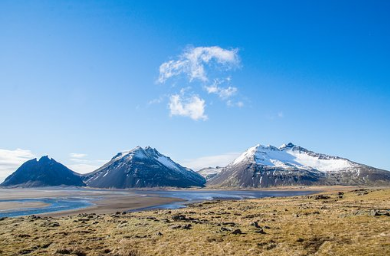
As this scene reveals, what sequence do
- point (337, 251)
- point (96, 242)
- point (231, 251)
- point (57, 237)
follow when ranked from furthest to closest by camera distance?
point (57, 237), point (96, 242), point (231, 251), point (337, 251)

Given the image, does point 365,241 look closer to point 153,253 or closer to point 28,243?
point 153,253

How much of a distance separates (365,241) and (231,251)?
11895 millimetres

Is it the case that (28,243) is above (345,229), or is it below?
below

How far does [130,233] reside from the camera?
31688 millimetres

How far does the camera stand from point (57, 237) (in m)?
30.7

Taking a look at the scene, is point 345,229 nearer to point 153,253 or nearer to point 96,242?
point 153,253

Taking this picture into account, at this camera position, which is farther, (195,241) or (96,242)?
(96,242)

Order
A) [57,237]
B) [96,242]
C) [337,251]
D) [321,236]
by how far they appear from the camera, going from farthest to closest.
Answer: [57,237] < [96,242] < [321,236] < [337,251]

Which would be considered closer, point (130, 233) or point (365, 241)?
point (365, 241)

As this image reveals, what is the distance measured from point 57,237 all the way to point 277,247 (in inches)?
999

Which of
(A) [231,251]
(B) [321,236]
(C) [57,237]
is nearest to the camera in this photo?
(A) [231,251]

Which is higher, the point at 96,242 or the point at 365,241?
the point at 365,241

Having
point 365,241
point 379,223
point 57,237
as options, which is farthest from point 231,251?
point 57,237

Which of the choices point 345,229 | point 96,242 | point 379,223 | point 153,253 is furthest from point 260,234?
point 96,242
